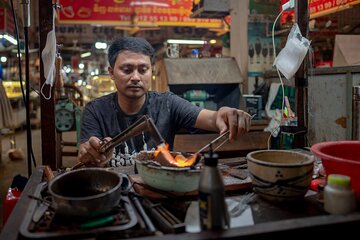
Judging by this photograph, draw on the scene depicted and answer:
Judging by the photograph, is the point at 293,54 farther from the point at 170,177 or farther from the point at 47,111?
the point at 47,111

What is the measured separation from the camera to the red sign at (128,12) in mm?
7312

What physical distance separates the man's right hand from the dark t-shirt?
1.39ft

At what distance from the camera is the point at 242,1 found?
4.70m

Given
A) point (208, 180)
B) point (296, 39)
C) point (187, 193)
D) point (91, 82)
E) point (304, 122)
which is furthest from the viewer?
point (91, 82)

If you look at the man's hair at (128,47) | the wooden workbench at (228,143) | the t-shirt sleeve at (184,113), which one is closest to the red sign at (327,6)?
the wooden workbench at (228,143)

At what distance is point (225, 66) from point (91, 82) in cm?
539

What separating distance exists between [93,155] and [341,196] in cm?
124

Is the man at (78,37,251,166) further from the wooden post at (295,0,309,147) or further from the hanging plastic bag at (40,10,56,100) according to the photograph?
the wooden post at (295,0,309,147)

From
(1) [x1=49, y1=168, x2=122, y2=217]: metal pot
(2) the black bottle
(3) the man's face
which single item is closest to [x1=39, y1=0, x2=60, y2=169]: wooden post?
(3) the man's face

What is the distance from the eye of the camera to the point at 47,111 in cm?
205

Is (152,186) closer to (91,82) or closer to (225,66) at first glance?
(225,66)

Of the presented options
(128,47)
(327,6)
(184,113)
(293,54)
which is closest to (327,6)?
(327,6)

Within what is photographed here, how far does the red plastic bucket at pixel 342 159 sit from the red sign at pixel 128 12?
6602mm

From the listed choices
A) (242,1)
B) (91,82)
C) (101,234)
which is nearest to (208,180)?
(101,234)
